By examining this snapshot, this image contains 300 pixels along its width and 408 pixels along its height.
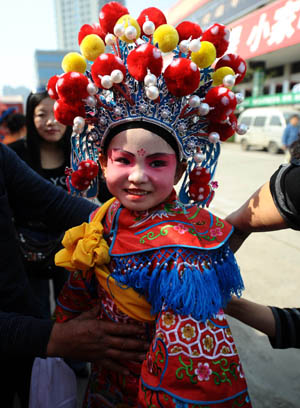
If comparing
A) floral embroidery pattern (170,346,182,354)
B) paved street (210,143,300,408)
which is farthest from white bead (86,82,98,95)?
paved street (210,143,300,408)

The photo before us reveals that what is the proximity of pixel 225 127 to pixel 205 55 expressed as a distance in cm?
25

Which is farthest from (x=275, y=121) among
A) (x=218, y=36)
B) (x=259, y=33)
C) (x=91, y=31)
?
(x=91, y=31)

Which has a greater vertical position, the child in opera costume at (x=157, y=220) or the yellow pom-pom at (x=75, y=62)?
the yellow pom-pom at (x=75, y=62)

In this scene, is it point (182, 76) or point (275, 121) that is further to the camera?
point (275, 121)

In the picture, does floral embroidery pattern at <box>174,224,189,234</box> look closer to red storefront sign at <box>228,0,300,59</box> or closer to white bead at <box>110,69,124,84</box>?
white bead at <box>110,69,124,84</box>

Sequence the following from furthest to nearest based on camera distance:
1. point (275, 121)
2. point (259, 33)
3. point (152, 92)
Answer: point (259, 33) < point (275, 121) < point (152, 92)

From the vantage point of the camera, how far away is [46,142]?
7.52 ft

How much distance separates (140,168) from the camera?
100 centimetres

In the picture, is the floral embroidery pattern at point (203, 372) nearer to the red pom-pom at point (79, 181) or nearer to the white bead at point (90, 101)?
the red pom-pom at point (79, 181)

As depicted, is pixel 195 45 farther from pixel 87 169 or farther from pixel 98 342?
pixel 98 342

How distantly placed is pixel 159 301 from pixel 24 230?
139 centimetres

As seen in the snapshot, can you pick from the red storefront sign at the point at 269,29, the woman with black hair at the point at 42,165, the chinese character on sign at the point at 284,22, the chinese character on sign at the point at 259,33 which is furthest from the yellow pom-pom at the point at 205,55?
the chinese character on sign at the point at 259,33

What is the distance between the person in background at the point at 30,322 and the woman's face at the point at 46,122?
0.79 meters

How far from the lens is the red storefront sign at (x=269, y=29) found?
12.5 m
